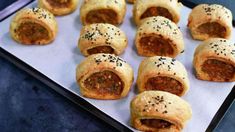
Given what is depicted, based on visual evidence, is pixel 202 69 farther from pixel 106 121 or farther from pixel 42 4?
pixel 42 4

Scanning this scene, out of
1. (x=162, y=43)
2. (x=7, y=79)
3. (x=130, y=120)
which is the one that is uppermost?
(x=162, y=43)

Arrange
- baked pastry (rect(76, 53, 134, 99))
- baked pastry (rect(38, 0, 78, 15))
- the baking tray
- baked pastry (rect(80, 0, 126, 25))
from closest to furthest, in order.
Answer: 1. the baking tray
2. baked pastry (rect(76, 53, 134, 99))
3. baked pastry (rect(80, 0, 126, 25))
4. baked pastry (rect(38, 0, 78, 15))

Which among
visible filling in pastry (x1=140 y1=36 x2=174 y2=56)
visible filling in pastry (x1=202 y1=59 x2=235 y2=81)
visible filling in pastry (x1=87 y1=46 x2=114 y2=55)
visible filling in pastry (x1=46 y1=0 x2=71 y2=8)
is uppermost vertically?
visible filling in pastry (x1=202 y1=59 x2=235 y2=81)

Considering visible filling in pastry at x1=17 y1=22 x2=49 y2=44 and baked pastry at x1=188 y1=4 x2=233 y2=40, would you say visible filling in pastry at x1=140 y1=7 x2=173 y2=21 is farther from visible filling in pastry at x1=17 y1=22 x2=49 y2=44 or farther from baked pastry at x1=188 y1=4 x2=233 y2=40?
visible filling in pastry at x1=17 y1=22 x2=49 y2=44

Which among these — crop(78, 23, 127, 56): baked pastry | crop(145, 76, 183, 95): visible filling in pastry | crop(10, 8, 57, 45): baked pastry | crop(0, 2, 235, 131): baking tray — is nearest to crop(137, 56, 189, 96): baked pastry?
crop(145, 76, 183, 95): visible filling in pastry

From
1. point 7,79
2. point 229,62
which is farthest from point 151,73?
point 7,79

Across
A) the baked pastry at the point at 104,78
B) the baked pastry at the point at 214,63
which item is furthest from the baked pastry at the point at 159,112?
the baked pastry at the point at 214,63
